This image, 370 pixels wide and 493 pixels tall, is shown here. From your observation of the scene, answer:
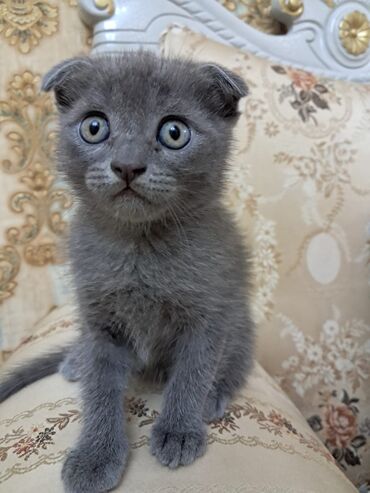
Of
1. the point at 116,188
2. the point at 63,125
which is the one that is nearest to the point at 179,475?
A: the point at 116,188

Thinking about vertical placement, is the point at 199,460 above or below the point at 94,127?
below

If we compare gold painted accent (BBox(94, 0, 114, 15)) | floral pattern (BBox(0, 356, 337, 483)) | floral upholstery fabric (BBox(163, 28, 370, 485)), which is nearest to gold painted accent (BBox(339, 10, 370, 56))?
floral upholstery fabric (BBox(163, 28, 370, 485))

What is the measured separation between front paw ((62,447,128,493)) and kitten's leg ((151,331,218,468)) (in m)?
0.05

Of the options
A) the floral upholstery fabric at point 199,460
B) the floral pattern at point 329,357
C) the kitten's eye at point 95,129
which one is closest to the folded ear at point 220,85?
the kitten's eye at point 95,129

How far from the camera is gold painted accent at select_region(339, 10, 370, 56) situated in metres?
1.22

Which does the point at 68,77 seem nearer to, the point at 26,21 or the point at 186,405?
the point at 186,405

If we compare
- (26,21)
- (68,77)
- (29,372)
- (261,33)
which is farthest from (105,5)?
(29,372)

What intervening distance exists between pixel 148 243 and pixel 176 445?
9.2 inches

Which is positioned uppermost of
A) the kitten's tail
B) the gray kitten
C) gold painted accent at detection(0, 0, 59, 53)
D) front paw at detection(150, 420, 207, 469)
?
gold painted accent at detection(0, 0, 59, 53)

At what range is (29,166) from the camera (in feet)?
3.67

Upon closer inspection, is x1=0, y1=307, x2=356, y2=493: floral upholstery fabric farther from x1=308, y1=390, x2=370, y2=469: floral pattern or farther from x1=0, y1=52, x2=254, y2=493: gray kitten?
x1=308, y1=390, x2=370, y2=469: floral pattern

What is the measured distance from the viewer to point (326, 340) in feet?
3.26

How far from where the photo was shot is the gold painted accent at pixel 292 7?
1.16 m

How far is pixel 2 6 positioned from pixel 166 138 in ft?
2.51
